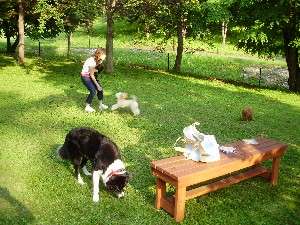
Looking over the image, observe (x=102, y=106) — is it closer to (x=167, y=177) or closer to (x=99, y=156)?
(x=99, y=156)

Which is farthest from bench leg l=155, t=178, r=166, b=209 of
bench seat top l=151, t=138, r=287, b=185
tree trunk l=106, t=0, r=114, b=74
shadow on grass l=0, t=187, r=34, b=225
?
tree trunk l=106, t=0, r=114, b=74

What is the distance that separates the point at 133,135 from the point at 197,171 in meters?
5.10

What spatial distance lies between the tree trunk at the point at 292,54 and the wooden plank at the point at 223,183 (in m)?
14.0

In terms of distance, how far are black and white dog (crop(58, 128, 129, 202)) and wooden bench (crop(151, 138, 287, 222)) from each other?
703 mm

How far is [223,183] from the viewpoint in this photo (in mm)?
8766

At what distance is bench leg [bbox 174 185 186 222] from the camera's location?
298 inches

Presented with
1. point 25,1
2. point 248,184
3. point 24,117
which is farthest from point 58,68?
point 248,184

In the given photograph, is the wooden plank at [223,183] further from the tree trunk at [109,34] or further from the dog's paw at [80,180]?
the tree trunk at [109,34]

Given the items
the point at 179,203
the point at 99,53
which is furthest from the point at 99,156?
the point at 99,53

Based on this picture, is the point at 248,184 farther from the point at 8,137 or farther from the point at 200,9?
the point at 200,9

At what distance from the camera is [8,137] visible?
11891mm

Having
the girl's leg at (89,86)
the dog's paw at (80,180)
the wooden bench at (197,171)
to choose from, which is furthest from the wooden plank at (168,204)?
the girl's leg at (89,86)

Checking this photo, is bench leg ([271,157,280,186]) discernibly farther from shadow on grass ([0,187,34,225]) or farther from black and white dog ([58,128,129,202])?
shadow on grass ([0,187,34,225])

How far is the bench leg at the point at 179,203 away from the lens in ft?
24.8
